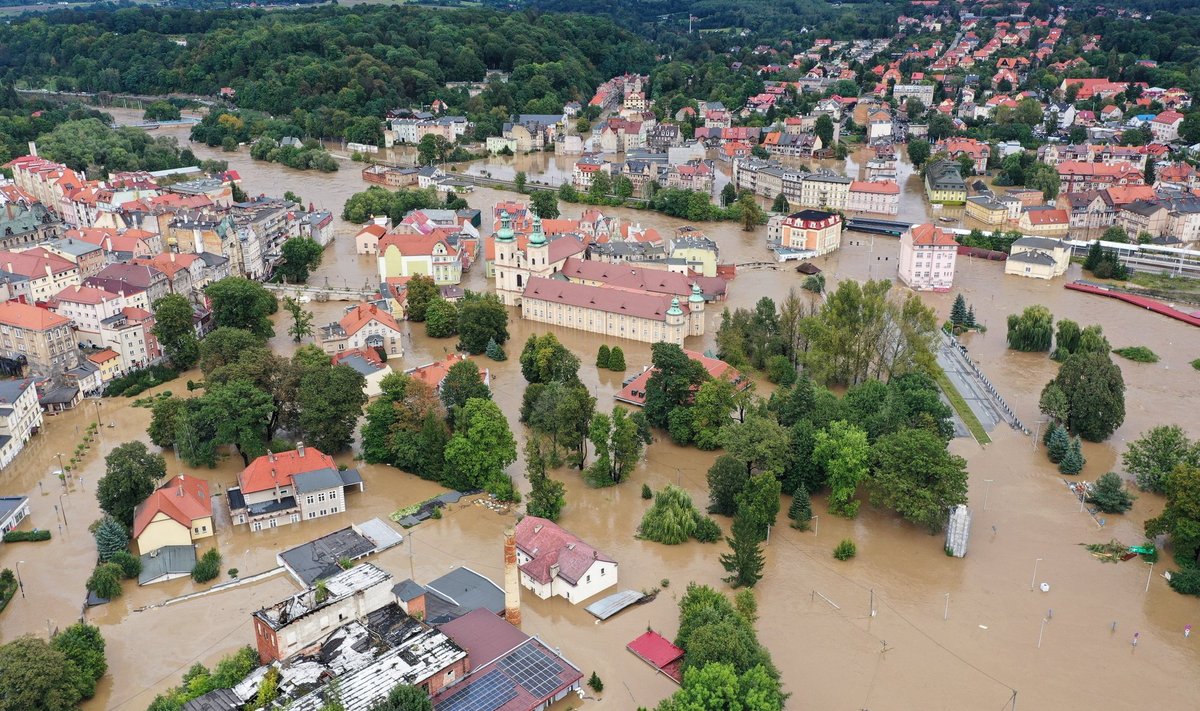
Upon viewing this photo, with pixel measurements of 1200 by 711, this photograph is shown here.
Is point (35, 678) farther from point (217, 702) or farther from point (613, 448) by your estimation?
point (613, 448)

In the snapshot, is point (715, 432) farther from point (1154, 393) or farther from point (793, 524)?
point (1154, 393)

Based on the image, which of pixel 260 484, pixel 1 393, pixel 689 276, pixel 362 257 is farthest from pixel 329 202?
pixel 260 484

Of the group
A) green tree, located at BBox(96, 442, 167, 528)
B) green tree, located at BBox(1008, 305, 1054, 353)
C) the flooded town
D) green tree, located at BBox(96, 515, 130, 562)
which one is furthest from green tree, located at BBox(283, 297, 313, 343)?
green tree, located at BBox(1008, 305, 1054, 353)

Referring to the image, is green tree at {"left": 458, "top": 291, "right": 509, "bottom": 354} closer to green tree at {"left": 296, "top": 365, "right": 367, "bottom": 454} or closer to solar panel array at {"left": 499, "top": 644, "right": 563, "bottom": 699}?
green tree at {"left": 296, "top": 365, "right": 367, "bottom": 454}

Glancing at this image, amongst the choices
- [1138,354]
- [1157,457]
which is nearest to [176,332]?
[1157,457]

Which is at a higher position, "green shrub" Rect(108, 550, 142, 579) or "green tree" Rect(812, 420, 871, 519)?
"green tree" Rect(812, 420, 871, 519)
